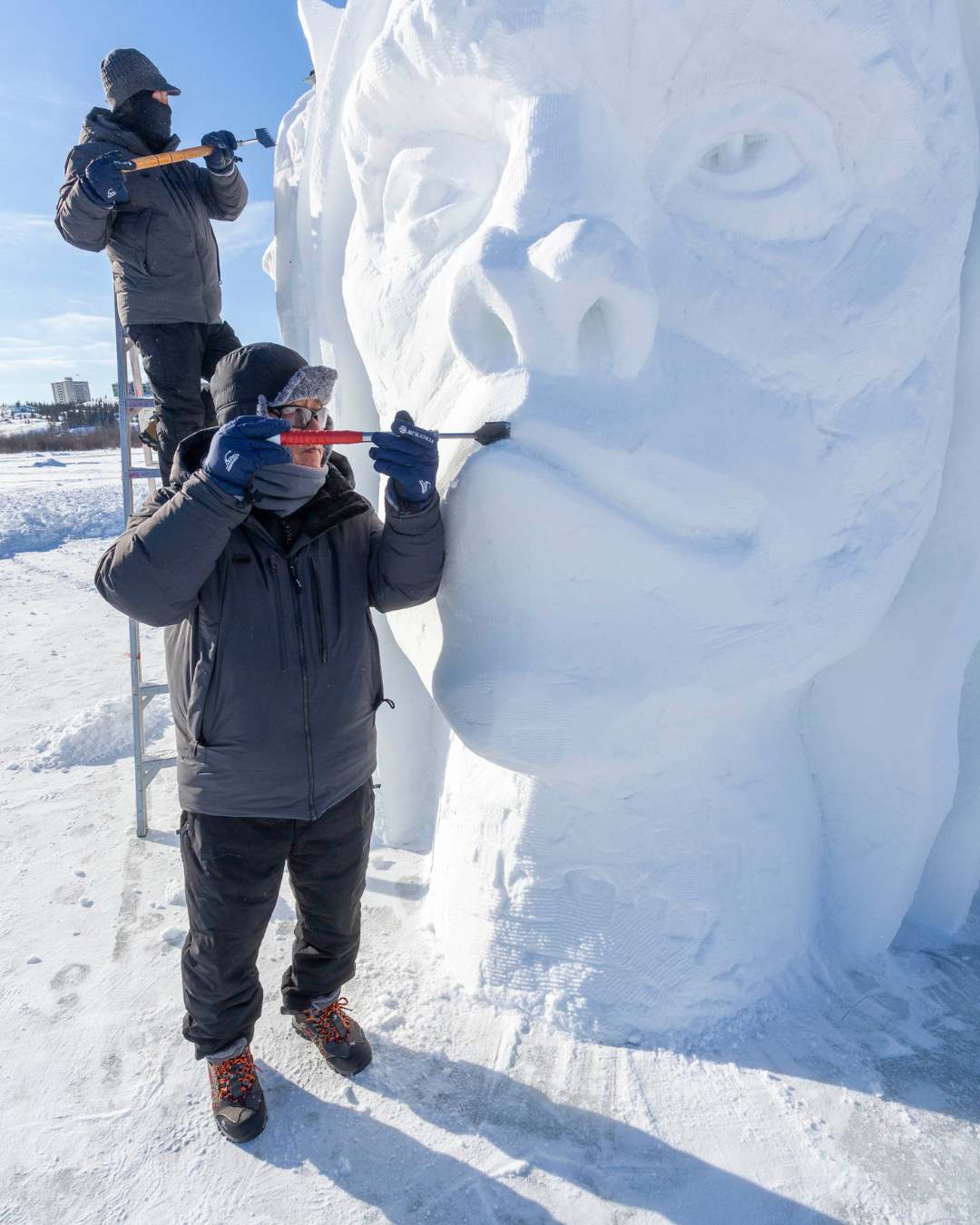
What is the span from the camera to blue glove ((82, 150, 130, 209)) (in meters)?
2.19

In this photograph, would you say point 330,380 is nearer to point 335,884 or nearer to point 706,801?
point 335,884

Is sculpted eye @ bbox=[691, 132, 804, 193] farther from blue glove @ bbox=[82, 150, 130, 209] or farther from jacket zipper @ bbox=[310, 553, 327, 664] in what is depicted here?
blue glove @ bbox=[82, 150, 130, 209]

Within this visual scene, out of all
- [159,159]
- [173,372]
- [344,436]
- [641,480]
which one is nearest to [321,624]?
[344,436]

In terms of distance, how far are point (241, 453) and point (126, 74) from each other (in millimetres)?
1830

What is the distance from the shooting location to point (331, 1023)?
5.88ft

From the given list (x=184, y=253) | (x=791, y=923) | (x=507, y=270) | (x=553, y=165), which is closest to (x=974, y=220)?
(x=553, y=165)

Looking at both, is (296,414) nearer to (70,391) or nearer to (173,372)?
(173,372)

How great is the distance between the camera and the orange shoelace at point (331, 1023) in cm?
178

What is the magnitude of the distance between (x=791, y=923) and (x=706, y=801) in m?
0.38

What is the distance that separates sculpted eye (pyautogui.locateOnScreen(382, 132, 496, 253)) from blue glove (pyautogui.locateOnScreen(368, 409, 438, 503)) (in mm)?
513

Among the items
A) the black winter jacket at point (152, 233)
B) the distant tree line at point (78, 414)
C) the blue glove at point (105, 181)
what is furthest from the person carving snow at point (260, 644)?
the distant tree line at point (78, 414)

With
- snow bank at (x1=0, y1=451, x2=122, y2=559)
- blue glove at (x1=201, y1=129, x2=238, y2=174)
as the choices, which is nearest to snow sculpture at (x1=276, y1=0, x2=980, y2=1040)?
blue glove at (x1=201, y1=129, x2=238, y2=174)

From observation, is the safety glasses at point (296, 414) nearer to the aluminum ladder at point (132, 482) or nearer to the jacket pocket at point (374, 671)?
the jacket pocket at point (374, 671)

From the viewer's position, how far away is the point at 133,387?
2.82 metres
